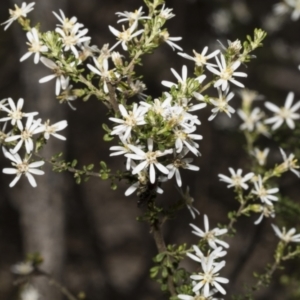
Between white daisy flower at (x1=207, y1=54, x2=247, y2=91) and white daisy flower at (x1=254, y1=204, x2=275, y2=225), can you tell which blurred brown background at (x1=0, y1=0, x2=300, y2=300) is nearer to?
white daisy flower at (x1=254, y1=204, x2=275, y2=225)

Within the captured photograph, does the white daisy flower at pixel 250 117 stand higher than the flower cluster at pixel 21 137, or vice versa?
the white daisy flower at pixel 250 117

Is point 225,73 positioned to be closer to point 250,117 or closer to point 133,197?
point 250,117

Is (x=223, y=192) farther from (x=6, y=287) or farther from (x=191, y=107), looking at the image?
(x=191, y=107)

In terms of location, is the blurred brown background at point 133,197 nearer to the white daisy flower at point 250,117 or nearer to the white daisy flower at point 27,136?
the white daisy flower at point 250,117

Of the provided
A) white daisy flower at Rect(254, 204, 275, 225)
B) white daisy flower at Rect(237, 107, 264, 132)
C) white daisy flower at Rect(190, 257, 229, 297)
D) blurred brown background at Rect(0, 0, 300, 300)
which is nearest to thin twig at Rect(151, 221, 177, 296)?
white daisy flower at Rect(190, 257, 229, 297)

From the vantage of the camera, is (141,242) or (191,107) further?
(141,242)

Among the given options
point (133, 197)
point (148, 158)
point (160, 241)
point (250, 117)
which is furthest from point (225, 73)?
point (133, 197)

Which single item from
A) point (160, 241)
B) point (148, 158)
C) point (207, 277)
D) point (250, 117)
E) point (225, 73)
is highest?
point (250, 117)

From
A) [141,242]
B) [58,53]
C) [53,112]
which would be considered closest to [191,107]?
[58,53]

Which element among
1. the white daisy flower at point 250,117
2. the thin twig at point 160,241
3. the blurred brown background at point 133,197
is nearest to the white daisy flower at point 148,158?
the thin twig at point 160,241
